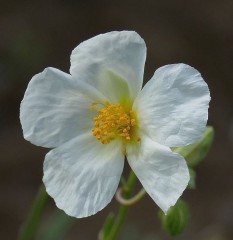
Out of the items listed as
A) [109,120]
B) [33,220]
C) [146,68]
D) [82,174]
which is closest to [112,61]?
[109,120]

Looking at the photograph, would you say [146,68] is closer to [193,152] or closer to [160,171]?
[193,152]

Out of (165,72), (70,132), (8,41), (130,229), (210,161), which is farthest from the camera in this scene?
(8,41)

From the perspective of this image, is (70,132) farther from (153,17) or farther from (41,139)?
(153,17)

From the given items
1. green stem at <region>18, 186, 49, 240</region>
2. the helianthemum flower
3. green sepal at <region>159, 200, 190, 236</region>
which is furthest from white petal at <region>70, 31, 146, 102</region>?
green stem at <region>18, 186, 49, 240</region>

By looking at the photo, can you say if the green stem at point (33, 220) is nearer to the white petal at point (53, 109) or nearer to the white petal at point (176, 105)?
the white petal at point (53, 109)

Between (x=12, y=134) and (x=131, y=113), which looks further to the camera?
(x=12, y=134)

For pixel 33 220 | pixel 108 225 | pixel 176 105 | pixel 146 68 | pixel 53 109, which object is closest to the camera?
pixel 176 105

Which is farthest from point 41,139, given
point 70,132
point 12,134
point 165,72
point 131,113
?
point 12,134
